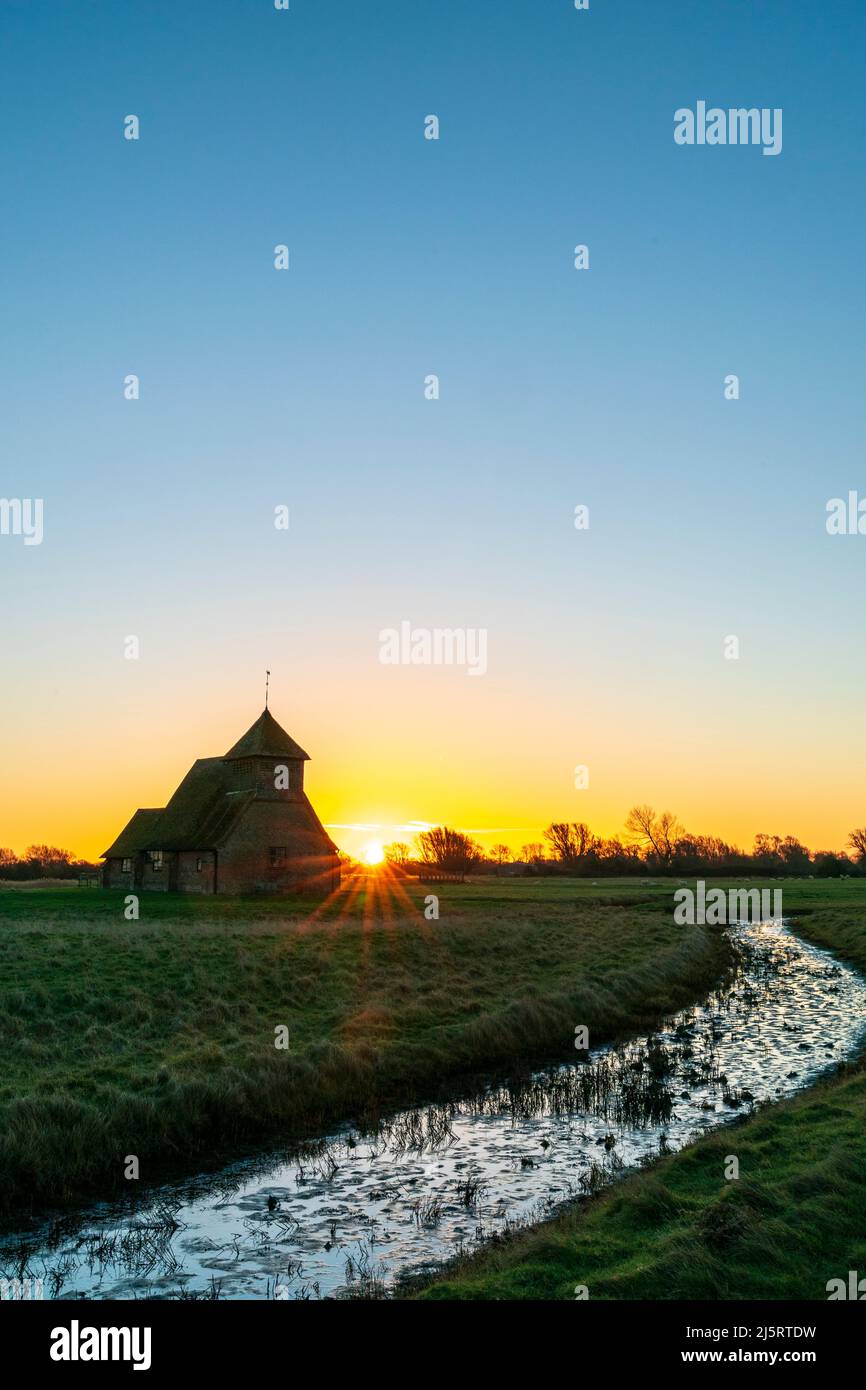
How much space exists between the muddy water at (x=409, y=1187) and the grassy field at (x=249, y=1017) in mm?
1307

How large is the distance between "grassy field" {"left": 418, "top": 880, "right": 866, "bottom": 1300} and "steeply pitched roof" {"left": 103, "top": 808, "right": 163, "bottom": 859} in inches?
2258

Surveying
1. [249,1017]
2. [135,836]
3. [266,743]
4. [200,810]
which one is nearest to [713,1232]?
[249,1017]

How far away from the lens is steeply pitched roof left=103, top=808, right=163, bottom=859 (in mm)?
66781

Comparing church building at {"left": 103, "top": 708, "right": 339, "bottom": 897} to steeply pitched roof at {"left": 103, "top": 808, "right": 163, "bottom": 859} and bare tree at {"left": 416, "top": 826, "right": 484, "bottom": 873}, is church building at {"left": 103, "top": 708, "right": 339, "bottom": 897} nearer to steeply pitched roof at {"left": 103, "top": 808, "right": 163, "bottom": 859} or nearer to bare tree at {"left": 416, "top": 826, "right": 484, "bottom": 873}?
steeply pitched roof at {"left": 103, "top": 808, "right": 163, "bottom": 859}

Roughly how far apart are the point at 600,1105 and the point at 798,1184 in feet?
22.4

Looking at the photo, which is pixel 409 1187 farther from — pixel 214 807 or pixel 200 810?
pixel 200 810

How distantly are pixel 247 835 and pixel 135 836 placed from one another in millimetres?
12710

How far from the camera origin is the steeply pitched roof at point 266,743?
62344mm

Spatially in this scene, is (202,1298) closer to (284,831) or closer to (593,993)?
(593,993)

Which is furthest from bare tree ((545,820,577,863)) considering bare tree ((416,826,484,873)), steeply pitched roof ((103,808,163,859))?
steeply pitched roof ((103,808,163,859))

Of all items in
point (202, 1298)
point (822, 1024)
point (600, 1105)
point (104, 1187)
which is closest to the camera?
point (202, 1298)
